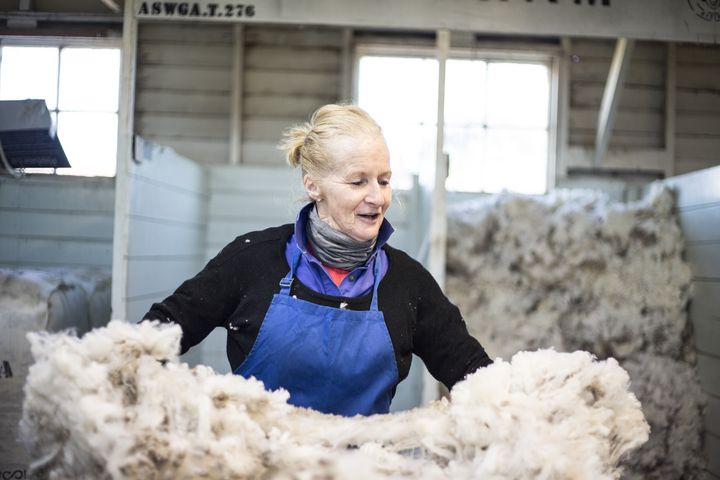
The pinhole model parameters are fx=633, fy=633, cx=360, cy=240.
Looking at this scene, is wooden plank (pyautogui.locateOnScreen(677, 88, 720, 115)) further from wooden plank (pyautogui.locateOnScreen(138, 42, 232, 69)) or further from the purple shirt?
the purple shirt

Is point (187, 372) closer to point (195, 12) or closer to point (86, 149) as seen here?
point (86, 149)

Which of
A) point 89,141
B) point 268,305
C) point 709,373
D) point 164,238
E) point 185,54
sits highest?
point 185,54

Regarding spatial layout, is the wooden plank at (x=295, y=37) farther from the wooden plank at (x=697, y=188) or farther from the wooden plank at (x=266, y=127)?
the wooden plank at (x=697, y=188)

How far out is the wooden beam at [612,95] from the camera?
11.8 ft

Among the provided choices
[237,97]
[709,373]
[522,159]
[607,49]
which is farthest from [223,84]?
[709,373]

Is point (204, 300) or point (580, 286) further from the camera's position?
point (580, 286)

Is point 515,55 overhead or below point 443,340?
overhead

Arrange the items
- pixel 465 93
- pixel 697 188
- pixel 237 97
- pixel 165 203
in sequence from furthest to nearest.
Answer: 1. pixel 465 93
2. pixel 237 97
3. pixel 165 203
4. pixel 697 188

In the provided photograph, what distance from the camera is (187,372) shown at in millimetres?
883

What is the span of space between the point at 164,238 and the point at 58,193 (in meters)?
0.59

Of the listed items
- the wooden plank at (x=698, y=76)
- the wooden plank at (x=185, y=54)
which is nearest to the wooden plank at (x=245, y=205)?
the wooden plank at (x=185, y=54)

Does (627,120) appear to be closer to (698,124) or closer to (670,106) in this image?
(670,106)

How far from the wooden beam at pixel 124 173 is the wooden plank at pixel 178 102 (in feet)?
6.71

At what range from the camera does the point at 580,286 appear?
2904mm
